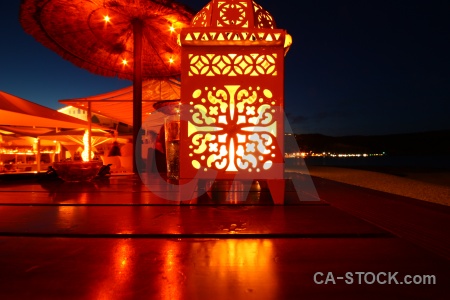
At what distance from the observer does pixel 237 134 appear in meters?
2.30

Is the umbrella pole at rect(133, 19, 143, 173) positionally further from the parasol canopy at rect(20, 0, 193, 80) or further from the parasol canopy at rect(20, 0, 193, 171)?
the parasol canopy at rect(20, 0, 193, 80)

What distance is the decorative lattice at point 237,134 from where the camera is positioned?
229 cm

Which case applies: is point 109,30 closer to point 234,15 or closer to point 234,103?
point 234,15

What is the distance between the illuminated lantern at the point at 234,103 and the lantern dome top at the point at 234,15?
0.49 ft

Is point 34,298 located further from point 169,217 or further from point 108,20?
point 108,20

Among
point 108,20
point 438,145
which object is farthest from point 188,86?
point 438,145

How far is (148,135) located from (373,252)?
994 centimetres

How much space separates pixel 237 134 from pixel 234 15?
1.00 m

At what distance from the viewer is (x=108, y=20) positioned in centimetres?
554

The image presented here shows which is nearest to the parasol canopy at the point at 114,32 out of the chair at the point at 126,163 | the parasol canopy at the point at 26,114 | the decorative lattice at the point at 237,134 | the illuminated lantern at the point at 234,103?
the parasol canopy at the point at 26,114

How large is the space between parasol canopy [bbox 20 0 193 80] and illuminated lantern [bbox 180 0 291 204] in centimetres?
303

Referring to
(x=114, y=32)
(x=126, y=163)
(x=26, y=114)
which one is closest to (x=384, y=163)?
(x=126, y=163)

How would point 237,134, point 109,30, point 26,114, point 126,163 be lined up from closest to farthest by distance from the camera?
1. point 237,134
2. point 26,114
3. point 109,30
4. point 126,163

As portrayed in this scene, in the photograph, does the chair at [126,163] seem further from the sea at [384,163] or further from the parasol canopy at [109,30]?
the sea at [384,163]
